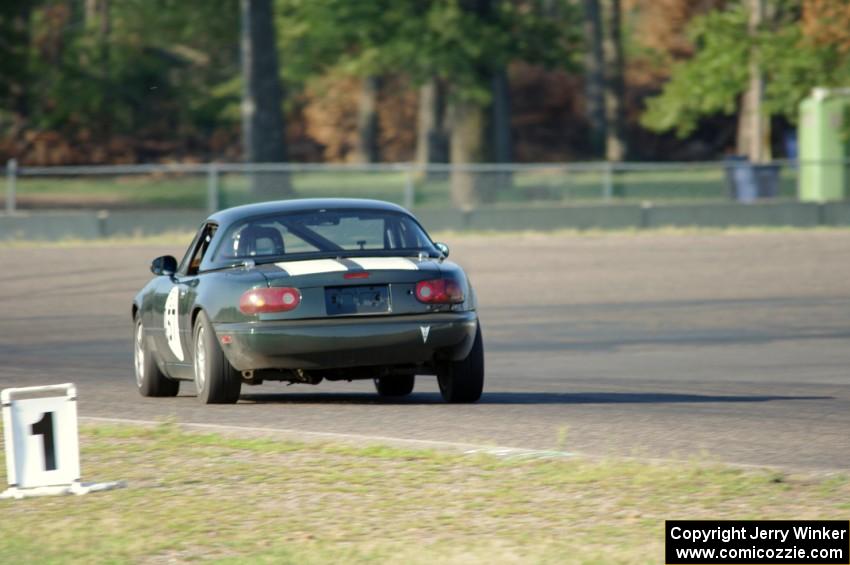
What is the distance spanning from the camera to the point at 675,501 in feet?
23.4

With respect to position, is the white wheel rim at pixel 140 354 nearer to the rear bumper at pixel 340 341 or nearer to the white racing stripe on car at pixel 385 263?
the rear bumper at pixel 340 341

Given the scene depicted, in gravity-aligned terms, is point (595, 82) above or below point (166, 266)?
above

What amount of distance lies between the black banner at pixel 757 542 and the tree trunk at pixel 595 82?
5875 centimetres

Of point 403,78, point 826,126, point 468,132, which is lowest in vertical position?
point 826,126

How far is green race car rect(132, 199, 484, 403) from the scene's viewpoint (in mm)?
10273

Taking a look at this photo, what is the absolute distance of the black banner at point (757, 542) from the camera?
19.9 feet

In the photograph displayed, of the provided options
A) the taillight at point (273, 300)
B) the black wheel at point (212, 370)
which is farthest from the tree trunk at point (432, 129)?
the taillight at point (273, 300)

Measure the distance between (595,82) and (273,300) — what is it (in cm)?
5567

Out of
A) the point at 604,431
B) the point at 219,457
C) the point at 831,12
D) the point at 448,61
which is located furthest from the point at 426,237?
the point at 831,12

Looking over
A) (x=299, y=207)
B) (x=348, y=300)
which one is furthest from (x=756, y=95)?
(x=348, y=300)

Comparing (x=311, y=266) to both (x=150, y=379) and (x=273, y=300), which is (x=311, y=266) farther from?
(x=150, y=379)

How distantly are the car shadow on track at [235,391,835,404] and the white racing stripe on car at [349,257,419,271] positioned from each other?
1.37 meters

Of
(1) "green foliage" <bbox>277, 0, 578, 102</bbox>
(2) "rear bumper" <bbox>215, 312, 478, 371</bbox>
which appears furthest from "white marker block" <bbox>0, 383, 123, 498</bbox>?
(1) "green foliage" <bbox>277, 0, 578, 102</bbox>

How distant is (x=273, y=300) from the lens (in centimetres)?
1027
